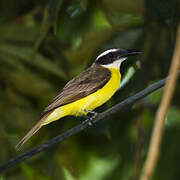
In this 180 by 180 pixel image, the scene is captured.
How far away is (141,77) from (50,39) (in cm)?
106

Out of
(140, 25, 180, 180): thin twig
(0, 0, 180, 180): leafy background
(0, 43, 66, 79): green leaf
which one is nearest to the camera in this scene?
(140, 25, 180, 180): thin twig

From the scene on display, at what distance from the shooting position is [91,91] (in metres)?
2.65

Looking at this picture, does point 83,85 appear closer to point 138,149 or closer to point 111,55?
point 111,55

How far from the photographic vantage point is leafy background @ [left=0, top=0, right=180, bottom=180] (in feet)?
10.1

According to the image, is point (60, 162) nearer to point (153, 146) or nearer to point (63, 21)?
point (63, 21)

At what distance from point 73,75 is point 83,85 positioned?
0.91 meters

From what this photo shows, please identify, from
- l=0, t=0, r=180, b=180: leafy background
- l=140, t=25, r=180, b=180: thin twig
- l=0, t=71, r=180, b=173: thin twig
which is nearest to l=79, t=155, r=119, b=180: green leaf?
l=0, t=0, r=180, b=180: leafy background

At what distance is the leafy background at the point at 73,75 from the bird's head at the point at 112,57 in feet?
0.27

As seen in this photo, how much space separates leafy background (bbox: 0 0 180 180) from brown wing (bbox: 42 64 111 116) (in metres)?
0.18

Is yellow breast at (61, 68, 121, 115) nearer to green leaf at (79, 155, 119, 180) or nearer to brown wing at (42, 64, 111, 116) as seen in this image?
brown wing at (42, 64, 111, 116)

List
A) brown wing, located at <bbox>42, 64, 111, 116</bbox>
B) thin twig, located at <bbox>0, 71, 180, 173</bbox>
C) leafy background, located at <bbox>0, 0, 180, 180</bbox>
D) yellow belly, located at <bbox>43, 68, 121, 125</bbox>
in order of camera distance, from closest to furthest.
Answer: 1. thin twig, located at <bbox>0, 71, 180, 173</bbox>
2. brown wing, located at <bbox>42, 64, 111, 116</bbox>
3. yellow belly, located at <bbox>43, 68, 121, 125</bbox>
4. leafy background, located at <bbox>0, 0, 180, 180</bbox>

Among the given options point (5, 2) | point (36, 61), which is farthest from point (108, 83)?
point (5, 2)

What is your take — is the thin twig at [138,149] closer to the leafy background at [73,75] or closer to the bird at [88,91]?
the leafy background at [73,75]

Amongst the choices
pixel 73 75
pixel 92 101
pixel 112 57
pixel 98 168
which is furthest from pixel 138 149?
pixel 98 168
